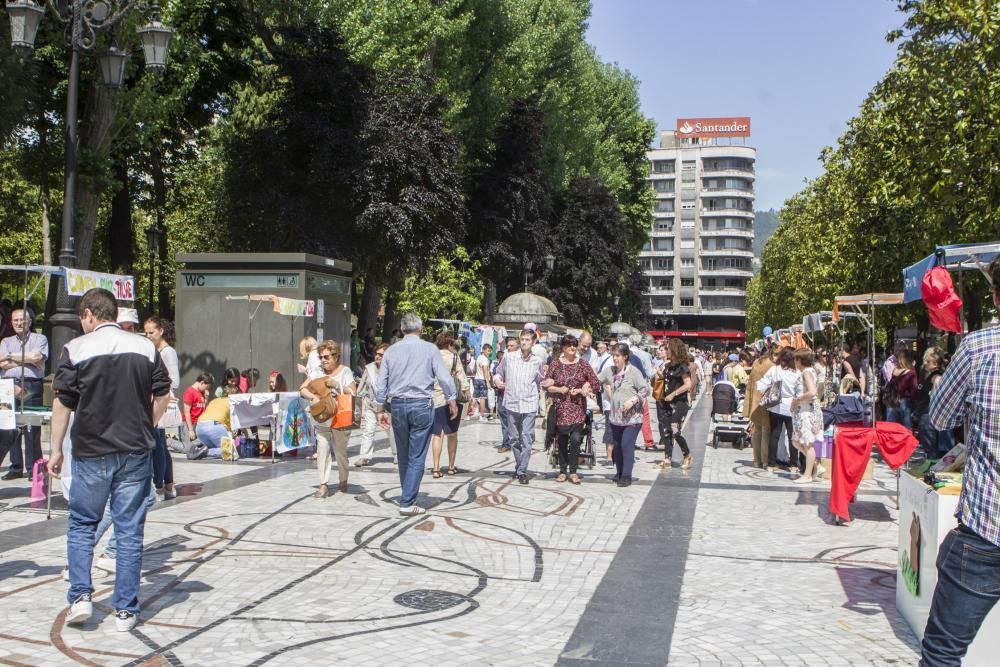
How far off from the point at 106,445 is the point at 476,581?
104 inches

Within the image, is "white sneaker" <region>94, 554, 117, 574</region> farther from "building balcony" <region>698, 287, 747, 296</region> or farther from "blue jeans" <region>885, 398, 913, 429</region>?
"building balcony" <region>698, 287, 747, 296</region>

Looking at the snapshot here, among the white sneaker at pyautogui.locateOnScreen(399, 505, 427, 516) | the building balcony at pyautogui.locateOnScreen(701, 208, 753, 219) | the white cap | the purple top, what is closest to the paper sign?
the purple top

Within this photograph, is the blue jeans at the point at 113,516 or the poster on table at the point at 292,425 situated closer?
the blue jeans at the point at 113,516

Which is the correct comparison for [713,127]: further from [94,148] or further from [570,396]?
[570,396]

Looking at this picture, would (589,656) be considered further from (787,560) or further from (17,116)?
(17,116)

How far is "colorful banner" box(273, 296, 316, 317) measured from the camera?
1659 cm

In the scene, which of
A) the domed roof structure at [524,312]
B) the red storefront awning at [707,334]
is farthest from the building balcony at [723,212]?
the domed roof structure at [524,312]

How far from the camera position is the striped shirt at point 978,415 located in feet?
12.0

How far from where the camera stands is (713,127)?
153375 millimetres

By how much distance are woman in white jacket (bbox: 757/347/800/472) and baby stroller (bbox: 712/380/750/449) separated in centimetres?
356

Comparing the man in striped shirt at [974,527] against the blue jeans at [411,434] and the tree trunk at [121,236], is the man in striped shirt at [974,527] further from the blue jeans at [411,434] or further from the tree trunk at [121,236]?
the tree trunk at [121,236]

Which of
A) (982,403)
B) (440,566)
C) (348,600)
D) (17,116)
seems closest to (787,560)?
(440,566)

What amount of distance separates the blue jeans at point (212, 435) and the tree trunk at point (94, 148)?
8446mm

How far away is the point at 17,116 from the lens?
19.3 m
